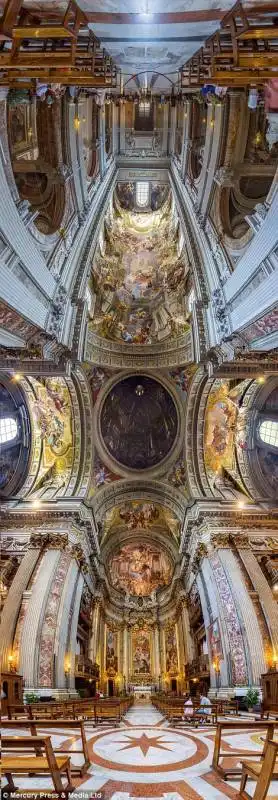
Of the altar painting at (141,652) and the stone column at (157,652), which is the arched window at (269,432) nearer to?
the stone column at (157,652)

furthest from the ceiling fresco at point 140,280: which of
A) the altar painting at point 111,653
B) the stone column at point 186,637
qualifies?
the altar painting at point 111,653

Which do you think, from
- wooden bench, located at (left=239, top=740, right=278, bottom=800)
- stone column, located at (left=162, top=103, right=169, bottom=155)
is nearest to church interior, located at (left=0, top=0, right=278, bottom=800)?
wooden bench, located at (left=239, top=740, right=278, bottom=800)

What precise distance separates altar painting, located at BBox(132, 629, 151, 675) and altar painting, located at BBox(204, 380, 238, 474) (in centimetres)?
1543

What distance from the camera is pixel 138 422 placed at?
24.4 m

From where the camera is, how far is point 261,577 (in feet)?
55.3

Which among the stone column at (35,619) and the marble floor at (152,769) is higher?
the marble floor at (152,769)

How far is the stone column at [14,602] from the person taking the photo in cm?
1515

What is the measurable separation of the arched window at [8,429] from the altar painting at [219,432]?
10.2 metres

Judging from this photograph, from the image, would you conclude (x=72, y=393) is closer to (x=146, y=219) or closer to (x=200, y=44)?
(x=146, y=219)

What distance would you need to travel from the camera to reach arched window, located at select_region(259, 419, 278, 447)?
71.5 ft

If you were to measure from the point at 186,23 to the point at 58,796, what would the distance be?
776 centimetres

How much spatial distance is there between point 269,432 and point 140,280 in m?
11.5

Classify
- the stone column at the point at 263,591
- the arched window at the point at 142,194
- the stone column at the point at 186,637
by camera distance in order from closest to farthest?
the stone column at the point at 263,591 → the stone column at the point at 186,637 → the arched window at the point at 142,194

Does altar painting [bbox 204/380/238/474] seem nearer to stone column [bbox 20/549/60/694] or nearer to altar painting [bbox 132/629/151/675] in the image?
stone column [bbox 20/549/60/694]
